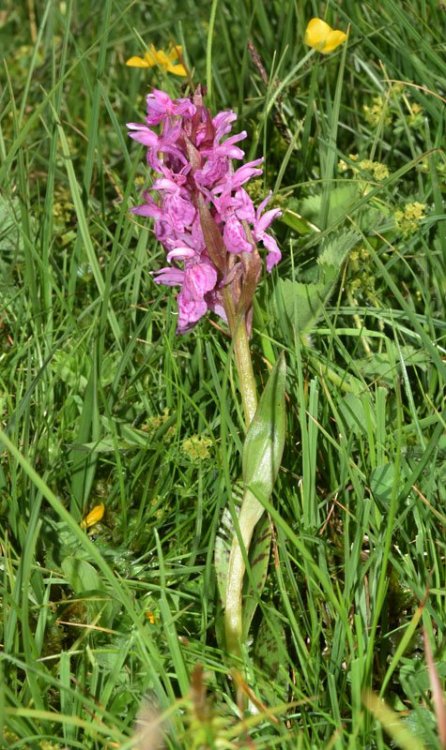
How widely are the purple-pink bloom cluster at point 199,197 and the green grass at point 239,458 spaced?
0.37 feet

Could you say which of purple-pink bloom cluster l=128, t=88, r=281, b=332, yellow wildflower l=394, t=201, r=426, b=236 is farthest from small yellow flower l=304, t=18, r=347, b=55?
purple-pink bloom cluster l=128, t=88, r=281, b=332

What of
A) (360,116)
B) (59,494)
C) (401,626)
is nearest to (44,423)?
(59,494)

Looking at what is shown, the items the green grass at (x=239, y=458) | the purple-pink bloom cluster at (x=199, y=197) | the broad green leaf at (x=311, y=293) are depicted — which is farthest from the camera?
the broad green leaf at (x=311, y=293)

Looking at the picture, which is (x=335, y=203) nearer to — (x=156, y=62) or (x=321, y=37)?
(x=321, y=37)

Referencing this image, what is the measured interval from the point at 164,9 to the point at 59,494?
170cm

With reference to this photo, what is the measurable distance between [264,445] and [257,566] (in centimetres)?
18

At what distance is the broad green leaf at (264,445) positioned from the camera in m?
1.35

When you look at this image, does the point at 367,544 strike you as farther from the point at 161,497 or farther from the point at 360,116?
the point at 360,116

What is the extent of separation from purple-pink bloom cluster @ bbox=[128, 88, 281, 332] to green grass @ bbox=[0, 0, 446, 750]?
0.11 metres

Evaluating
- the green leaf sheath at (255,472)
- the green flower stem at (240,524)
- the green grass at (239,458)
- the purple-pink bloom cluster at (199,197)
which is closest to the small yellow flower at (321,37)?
the green grass at (239,458)

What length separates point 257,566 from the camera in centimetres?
140

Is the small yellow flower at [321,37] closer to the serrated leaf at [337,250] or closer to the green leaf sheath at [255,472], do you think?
the serrated leaf at [337,250]

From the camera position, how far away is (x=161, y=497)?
5.03 feet

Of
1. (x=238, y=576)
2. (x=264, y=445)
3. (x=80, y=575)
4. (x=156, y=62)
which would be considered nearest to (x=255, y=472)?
(x=264, y=445)
